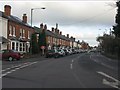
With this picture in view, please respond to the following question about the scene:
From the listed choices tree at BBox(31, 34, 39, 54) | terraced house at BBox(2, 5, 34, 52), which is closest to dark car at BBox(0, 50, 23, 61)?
terraced house at BBox(2, 5, 34, 52)

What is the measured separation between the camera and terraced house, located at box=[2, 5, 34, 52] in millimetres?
57006

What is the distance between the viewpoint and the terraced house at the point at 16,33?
5701 cm

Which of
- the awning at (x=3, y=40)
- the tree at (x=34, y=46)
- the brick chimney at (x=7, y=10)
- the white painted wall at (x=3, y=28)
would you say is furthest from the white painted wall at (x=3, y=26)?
the tree at (x=34, y=46)

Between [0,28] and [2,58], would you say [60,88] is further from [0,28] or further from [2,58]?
[0,28]

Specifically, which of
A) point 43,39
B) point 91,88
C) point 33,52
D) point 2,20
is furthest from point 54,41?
point 91,88

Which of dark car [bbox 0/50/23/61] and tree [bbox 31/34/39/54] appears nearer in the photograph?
dark car [bbox 0/50/23/61]

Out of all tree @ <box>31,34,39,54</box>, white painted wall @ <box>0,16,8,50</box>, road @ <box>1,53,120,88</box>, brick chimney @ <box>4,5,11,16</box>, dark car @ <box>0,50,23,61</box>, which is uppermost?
brick chimney @ <box>4,5,11,16</box>

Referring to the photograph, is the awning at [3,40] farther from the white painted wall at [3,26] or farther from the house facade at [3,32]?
the white painted wall at [3,26]

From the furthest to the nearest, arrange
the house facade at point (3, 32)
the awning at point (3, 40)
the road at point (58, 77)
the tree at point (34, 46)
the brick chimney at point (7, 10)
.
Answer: the tree at point (34, 46) → the brick chimney at point (7, 10) → the house facade at point (3, 32) → the awning at point (3, 40) → the road at point (58, 77)

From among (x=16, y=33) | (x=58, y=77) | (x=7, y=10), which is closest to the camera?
(x=58, y=77)

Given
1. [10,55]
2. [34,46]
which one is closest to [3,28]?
[10,55]

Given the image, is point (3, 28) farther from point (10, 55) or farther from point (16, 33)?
point (10, 55)

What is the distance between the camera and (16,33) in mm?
61062

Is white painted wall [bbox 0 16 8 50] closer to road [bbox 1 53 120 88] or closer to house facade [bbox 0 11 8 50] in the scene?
house facade [bbox 0 11 8 50]
